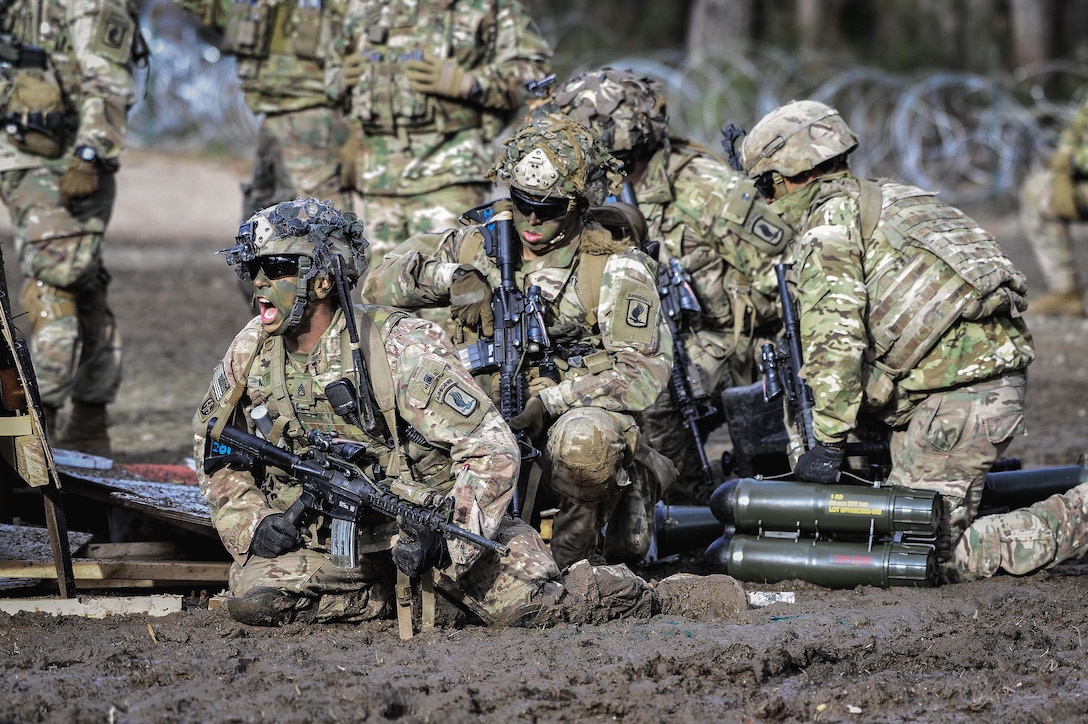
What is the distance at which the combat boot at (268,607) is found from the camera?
4.91 m

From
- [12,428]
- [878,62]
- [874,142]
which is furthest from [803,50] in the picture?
[12,428]

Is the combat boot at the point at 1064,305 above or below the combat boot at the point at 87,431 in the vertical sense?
above

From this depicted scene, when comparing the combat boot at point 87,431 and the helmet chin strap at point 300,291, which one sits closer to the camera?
the helmet chin strap at point 300,291

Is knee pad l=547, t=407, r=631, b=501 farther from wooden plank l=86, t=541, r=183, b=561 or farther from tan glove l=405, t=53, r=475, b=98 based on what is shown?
tan glove l=405, t=53, r=475, b=98

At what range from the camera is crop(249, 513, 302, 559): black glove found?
15.9 feet

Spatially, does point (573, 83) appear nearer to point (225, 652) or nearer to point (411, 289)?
point (411, 289)

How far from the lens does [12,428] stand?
4.82 m

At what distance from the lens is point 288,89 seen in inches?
364

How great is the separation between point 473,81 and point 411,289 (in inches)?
99.0

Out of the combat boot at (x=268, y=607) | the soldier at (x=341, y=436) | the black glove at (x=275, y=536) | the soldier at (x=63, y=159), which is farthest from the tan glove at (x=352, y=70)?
the combat boot at (x=268, y=607)

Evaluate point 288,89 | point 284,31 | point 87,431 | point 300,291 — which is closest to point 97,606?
point 300,291

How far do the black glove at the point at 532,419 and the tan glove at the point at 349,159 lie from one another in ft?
11.4

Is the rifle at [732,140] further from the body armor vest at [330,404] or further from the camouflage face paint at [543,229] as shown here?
the body armor vest at [330,404]

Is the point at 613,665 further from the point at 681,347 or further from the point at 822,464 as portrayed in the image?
the point at 681,347
